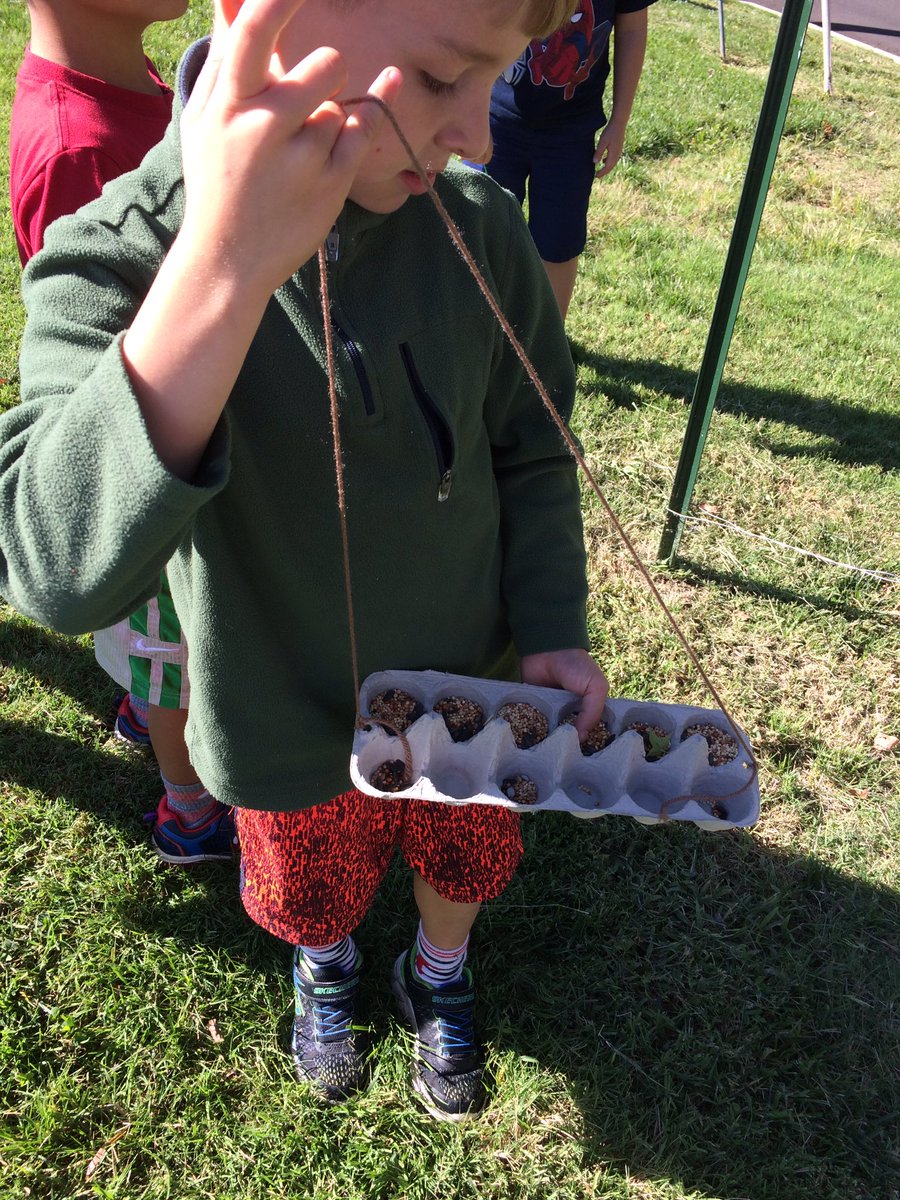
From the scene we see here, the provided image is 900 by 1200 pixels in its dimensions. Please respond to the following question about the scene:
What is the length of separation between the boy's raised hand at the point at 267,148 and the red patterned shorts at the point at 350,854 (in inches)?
37.6

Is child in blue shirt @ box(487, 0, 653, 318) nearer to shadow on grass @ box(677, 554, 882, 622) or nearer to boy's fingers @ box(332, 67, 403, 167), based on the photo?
shadow on grass @ box(677, 554, 882, 622)

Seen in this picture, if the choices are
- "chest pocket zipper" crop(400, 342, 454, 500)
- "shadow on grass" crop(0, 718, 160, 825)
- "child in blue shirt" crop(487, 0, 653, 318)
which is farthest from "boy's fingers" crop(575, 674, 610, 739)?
"child in blue shirt" crop(487, 0, 653, 318)

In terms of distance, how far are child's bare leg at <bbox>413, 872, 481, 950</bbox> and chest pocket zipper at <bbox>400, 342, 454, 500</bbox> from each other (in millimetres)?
822

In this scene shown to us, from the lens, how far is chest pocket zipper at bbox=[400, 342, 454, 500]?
124 cm

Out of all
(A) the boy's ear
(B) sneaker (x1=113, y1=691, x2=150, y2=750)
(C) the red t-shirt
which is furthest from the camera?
(B) sneaker (x1=113, y1=691, x2=150, y2=750)

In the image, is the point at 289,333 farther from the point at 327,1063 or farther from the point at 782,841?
the point at 782,841

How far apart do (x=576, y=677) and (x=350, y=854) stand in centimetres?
49

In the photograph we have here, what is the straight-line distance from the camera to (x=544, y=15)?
100 centimetres

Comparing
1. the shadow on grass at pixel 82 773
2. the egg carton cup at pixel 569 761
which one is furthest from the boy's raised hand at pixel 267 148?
the shadow on grass at pixel 82 773

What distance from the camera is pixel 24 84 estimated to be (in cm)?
179

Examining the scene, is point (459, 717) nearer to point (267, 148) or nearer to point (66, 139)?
point (267, 148)

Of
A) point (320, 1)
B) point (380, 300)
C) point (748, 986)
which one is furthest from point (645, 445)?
point (320, 1)

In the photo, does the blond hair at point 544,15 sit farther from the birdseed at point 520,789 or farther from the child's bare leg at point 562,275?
the child's bare leg at point 562,275

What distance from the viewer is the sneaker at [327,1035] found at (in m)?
1.91
